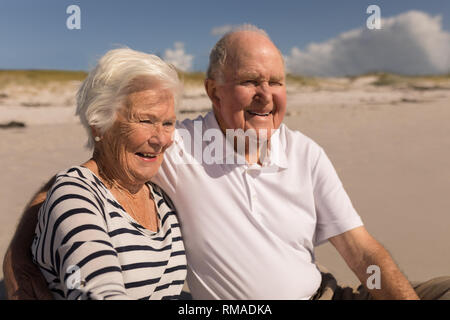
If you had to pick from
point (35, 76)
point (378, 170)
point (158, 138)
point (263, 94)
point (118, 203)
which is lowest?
point (378, 170)

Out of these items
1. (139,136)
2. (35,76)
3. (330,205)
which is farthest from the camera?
(35,76)

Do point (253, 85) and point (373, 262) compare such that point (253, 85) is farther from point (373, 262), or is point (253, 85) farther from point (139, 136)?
point (373, 262)

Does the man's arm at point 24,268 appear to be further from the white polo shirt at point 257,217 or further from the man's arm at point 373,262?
the man's arm at point 373,262

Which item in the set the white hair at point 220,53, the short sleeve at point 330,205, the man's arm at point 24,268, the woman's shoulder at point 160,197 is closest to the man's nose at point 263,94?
the white hair at point 220,53

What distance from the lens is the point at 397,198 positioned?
5.96 meters

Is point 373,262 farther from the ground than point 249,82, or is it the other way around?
point 249,82

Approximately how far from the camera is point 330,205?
2.45 meters

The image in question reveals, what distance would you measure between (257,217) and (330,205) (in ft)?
1.39

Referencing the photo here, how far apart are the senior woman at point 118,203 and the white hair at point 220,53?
45 cm

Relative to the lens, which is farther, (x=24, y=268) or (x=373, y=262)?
(x=373, y=262)

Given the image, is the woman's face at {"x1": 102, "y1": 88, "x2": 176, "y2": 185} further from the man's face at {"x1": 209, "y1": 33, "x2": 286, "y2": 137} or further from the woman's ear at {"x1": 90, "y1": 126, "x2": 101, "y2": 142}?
the man's face at {"x1": 209, "y1": 33, "x2": 286, "y2": 137}

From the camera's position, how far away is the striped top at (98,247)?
1638mm

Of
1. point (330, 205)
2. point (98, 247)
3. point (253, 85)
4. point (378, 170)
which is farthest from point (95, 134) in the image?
point (378, 170)
